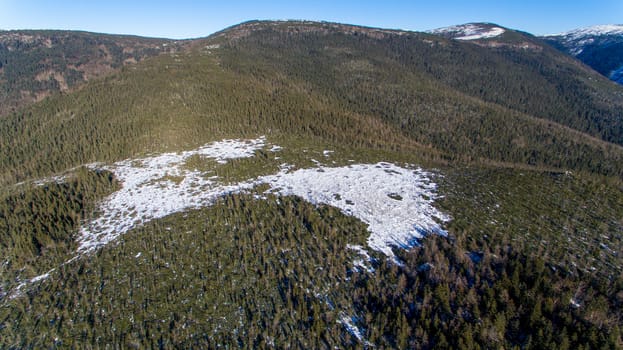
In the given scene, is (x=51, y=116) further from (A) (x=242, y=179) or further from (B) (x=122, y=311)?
(B) (x=122, y=311)

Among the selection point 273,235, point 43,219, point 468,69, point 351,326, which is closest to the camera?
point 351,326

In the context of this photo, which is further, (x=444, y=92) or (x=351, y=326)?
(x=444, y=92)

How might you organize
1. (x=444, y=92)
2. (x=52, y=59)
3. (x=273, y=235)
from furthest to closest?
(x=52, y=59) < (x=444, y=92) < (x=273, y=235)

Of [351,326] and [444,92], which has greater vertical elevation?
[444,92]

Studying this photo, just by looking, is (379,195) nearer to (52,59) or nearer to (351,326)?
(351,326)

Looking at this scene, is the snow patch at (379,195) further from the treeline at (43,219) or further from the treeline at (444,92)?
the treeline at (444,92)

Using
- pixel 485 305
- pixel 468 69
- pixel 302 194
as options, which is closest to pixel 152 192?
pixel 302 194

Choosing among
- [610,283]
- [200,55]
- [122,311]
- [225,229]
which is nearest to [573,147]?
[610,283]
